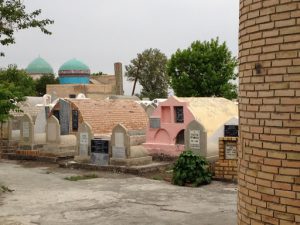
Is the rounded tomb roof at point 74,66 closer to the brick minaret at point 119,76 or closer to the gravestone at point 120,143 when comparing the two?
the brick minaret at point 119,76

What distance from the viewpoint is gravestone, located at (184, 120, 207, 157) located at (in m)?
15.8

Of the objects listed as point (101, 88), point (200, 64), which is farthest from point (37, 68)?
point (200, 64)

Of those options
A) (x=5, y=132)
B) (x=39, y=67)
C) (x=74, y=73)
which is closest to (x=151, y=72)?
(x=74, y=73)

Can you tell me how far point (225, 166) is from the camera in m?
13.9

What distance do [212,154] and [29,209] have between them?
7740 mm

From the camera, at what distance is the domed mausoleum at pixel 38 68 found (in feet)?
215

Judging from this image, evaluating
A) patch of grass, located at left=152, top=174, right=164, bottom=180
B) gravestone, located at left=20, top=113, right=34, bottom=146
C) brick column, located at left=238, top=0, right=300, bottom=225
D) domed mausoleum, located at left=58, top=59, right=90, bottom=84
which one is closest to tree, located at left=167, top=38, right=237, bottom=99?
gravestone, located at left=20, top=113, right=34, bottom=146

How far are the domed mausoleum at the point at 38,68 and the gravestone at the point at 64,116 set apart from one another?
43756 mm

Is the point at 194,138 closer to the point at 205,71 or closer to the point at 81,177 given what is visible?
the point at 81,177

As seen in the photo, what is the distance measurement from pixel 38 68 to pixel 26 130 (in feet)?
152

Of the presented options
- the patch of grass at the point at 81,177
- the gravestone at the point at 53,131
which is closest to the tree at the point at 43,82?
the gravestone at the point at 53,131

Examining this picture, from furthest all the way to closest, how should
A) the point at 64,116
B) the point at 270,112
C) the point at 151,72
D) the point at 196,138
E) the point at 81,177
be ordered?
the point at 151,72 < the point at 64,116 < the point at 196,138 < the point at 81,177 < the point at 270,112

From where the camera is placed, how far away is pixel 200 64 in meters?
36.2

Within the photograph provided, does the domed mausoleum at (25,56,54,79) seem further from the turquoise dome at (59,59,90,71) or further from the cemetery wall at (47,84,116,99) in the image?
the cemetery wall at (47,84,116,99)
